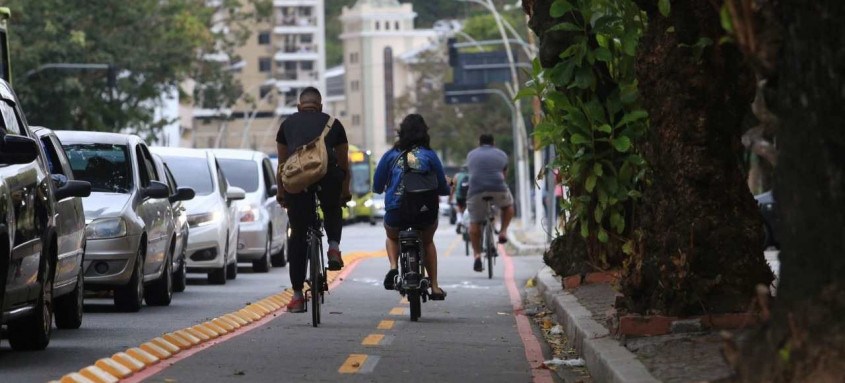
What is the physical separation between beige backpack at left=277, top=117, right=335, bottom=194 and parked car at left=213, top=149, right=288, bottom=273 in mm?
10266

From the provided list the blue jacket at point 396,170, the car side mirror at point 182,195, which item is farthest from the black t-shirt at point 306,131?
the car side mirror at point 182,195

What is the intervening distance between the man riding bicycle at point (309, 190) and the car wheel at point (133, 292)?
2.16 m

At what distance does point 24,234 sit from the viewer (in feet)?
36.5

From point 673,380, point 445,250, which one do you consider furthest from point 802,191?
point 445,250

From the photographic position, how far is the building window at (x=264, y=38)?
192625 millimetres

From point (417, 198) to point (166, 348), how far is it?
12.9 ft

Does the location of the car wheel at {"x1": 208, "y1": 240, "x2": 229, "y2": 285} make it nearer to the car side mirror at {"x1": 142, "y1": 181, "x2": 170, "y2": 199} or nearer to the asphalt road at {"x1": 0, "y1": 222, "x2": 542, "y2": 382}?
the asphalt road at {"x1": 0, "y1": 222, "x2": 542, "y2": 382}

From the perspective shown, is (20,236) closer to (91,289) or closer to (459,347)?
(459,347)

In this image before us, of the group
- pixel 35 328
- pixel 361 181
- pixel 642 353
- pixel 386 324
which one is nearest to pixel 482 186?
pixel 386 324

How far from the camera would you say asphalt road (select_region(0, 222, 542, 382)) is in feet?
34.7

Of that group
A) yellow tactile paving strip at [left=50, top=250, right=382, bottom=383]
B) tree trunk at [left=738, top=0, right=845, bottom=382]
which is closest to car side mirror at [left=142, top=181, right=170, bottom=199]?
yellow tactile paving strip at [left=50, top=250, right=382, bottom=383]

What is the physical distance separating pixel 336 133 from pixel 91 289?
9.84 feet

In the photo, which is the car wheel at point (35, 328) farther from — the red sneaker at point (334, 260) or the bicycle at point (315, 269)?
the red sneaker at point (334, 260)

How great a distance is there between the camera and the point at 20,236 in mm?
10992
